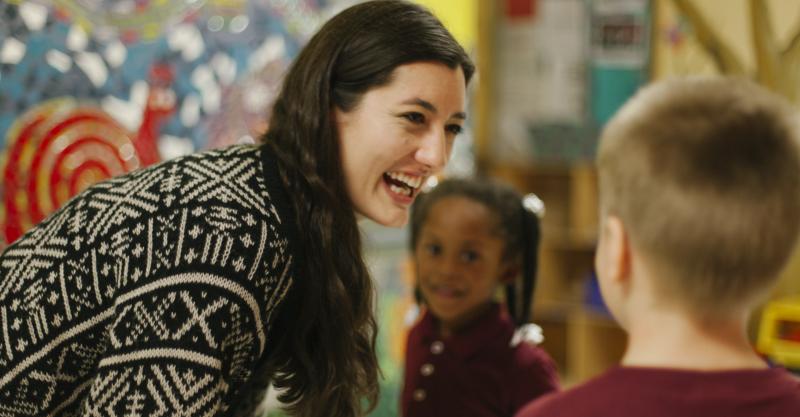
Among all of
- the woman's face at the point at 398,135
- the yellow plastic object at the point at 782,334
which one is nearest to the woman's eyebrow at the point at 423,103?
Result: the woman's face at the point at 398,135

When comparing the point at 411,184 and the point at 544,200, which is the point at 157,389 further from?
the point at 544,200

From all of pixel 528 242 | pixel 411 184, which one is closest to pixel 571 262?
pixel 528 242

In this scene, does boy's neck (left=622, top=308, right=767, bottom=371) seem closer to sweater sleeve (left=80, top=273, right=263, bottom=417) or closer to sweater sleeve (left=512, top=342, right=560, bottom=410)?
sweater sleeve (left=80, top=273, right=263, bottom=417)

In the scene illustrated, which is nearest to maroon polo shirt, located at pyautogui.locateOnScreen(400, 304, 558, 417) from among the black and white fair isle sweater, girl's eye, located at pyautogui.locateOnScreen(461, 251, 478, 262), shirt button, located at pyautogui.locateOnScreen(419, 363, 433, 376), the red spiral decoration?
shirt button, located at pyautogui.locateOnScreen(419, 363, 433, 376)

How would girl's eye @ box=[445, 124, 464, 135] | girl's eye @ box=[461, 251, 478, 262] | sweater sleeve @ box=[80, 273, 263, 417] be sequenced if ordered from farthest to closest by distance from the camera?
girl's eye @ box=[461, 251, 478, 262] < girl's eye @ box=[445, 124, 464, 135] < sweater sleeve @ box=[80, 273, 263, 417]

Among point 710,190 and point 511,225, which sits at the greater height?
point 710,190

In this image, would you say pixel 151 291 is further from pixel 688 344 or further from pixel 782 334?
pixel 782 334

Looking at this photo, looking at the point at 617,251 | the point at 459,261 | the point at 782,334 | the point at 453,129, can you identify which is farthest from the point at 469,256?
the point at 782,334

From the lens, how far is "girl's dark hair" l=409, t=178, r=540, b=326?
7.09 ft

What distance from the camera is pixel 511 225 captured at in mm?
2186

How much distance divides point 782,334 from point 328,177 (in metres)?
2.47

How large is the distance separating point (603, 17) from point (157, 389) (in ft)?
13.1

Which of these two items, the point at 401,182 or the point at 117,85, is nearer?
the point at 401,182

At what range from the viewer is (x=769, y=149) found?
2.99 ft
